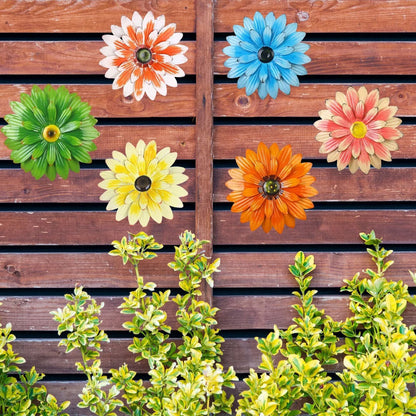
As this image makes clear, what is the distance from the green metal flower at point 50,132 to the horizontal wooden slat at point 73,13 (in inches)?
11.1

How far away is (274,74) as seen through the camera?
2240mm

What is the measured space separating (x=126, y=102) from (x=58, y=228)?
0.67 metres

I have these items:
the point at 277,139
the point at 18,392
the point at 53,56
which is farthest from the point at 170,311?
the point at 53,56

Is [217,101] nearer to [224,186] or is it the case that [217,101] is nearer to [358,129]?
[224,186]

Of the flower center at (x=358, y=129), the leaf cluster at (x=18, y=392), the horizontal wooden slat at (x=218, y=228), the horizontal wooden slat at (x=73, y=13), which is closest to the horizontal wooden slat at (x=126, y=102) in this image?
the horizontal wooden slat at (x=73, y=13)

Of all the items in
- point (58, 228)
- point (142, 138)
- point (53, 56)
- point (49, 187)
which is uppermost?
point (53, 56)

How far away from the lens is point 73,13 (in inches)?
86.8

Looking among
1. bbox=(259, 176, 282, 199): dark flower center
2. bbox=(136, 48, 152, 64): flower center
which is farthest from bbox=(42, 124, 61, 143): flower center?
bbox=(259, 176, 282, 199): dark flower center

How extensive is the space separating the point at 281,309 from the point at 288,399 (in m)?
0.41

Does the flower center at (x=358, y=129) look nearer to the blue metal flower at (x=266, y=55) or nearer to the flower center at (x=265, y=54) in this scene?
the blue metal flower at (x=266, y=55)

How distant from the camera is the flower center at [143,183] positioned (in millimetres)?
2285

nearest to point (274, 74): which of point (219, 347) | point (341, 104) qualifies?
point (341, 104)

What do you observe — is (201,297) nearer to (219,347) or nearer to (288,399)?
(219,347)

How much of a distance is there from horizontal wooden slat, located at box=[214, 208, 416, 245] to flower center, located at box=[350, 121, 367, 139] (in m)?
0.36
